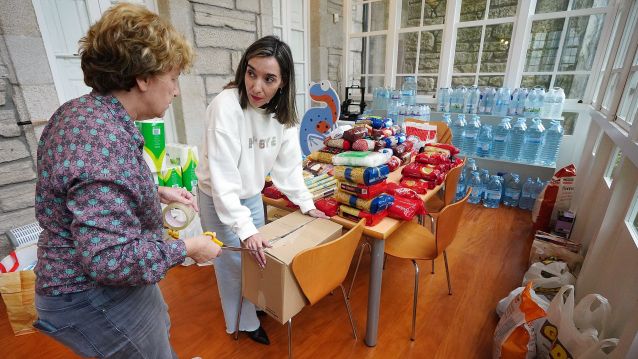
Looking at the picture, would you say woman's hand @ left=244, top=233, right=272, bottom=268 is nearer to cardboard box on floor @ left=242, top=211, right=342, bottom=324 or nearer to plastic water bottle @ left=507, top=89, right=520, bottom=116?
cardboard box on floor @ left=242, top=211, right=342, bottom=324

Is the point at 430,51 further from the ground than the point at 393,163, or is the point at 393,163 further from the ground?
the point at 430,51

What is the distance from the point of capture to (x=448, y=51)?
150 inches

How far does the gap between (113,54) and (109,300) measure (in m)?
0.58

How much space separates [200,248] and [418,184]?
1.37 metres

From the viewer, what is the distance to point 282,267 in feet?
3.50

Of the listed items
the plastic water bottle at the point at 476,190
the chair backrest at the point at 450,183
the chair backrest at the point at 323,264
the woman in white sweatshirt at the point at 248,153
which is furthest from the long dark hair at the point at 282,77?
the plastic water bottle at the point at 476,190

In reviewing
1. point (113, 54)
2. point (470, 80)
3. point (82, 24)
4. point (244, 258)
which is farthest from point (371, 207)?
point (470, 80)

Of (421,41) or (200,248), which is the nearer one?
(200,248)

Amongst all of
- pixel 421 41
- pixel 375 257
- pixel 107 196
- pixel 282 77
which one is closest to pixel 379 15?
pixel 421 41

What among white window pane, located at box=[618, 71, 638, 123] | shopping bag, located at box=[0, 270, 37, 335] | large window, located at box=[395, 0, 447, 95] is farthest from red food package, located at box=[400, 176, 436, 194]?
large window, located at box=[395, 0, 447, 95]

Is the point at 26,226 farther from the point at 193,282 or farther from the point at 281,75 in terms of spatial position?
the point at 281,75

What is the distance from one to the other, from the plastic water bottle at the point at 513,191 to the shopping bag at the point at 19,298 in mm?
3951

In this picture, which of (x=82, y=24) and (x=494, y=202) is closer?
(x=82, y=24)

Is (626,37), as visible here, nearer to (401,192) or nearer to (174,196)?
(401,192)
